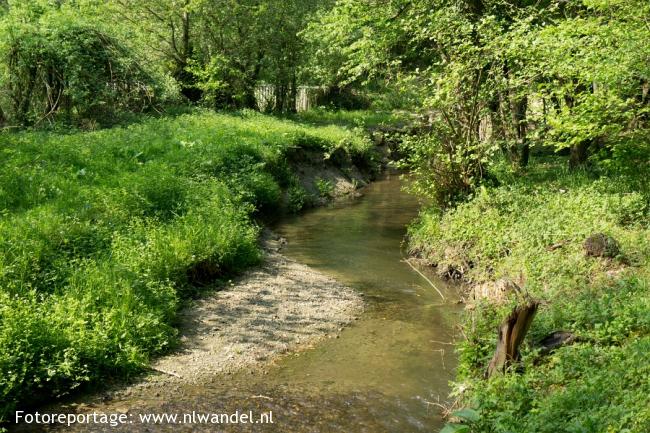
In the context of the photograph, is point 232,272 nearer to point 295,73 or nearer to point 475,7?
point 475,7

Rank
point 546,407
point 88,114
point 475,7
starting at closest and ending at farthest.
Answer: point 546,407 < point 475,7 < point 88,114

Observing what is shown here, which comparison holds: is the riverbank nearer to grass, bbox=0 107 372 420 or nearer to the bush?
grass, bbox=0 107 372 420

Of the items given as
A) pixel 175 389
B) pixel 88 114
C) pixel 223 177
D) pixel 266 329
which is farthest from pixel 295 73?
pixel 175 389

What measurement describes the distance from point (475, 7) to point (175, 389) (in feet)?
35.2

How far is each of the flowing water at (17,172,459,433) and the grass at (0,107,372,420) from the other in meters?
1.13

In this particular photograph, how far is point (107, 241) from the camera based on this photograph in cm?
861

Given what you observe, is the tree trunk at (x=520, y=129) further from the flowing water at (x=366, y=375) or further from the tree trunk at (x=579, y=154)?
the flowing water at (x=366, y=375)

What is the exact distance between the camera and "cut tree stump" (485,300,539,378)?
18.6 ft

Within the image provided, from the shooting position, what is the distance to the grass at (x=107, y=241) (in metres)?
6.14

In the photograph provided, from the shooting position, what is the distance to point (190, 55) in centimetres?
2434

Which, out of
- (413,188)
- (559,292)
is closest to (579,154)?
(413,188)

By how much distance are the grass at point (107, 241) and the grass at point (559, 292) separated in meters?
3.88

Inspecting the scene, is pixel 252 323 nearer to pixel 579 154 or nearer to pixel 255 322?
pixel 255 322

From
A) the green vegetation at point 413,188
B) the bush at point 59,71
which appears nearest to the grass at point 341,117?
the green vegetation at point 413,188
